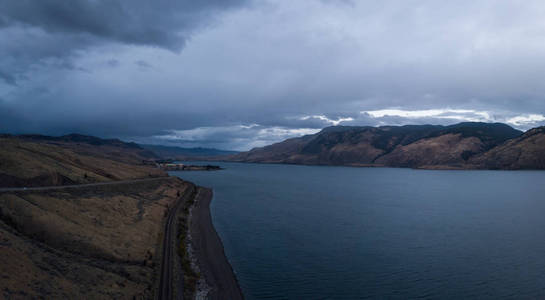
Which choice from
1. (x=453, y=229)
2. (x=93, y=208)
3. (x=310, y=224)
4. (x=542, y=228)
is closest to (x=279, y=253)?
(x=310, y=224)

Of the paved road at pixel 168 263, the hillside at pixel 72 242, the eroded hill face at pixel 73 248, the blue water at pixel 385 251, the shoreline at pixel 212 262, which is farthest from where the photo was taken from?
the blue water at pixel 385 251

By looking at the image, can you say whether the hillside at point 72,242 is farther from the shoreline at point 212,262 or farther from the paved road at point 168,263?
the shoreline at point 212,262

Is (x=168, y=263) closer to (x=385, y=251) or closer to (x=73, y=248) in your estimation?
(x=73, y=248)

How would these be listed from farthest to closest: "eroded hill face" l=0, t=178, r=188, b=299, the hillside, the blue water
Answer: the blue water, the hillside, "eroded hill face" l=0, t=178, r=188, b=299

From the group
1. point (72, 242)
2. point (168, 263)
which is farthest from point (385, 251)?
point (72, 242)

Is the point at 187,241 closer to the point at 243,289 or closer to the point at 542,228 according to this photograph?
the point at 243,289

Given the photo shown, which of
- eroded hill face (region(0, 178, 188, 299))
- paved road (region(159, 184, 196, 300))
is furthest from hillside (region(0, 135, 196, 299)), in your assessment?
paved road (region(159, 184, 196, 300))

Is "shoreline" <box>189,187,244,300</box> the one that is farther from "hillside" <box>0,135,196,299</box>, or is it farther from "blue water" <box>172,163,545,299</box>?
"hillside" <box>0,135,196,299</box>

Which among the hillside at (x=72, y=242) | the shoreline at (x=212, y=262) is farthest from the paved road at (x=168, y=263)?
the shoreline at (x=212, y=262)
